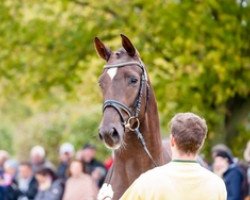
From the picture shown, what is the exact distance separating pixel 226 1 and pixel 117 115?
40.1ft

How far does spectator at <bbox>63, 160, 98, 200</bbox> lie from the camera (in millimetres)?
14867

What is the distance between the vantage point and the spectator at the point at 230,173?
45.6 feet

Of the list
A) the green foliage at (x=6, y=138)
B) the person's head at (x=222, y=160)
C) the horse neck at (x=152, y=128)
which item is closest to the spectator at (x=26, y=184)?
the person's head at (x=222, y=160)

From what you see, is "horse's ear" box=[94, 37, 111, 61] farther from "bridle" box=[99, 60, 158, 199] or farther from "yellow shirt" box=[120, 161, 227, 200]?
"yellow shirt" box=[120, 161, 227, 200]

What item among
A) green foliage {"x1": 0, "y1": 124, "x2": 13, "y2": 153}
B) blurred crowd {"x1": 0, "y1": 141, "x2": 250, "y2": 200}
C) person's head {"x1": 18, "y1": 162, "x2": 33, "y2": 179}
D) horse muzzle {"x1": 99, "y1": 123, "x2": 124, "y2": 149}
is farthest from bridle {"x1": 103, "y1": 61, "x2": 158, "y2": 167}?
green foliage {"x1": 0, "y1": 124, "x2": 13, "y2": 153}

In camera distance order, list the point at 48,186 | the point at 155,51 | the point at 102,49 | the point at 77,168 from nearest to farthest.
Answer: the point at 102,49, the point at 77,168, the point at 48,186, the point at 155,51

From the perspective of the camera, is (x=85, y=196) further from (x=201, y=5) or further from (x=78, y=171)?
(x=201, y=5)

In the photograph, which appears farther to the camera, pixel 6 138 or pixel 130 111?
pixel 6 138

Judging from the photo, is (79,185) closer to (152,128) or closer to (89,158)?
(89,158)

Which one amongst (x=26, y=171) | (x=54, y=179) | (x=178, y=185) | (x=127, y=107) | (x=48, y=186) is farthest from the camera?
(x=26, y=171)

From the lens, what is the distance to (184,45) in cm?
1938

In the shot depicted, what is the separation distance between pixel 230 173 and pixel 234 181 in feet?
0.42

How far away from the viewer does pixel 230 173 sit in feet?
45.6

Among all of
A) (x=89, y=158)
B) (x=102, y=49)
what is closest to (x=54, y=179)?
(x=89, y=158)
